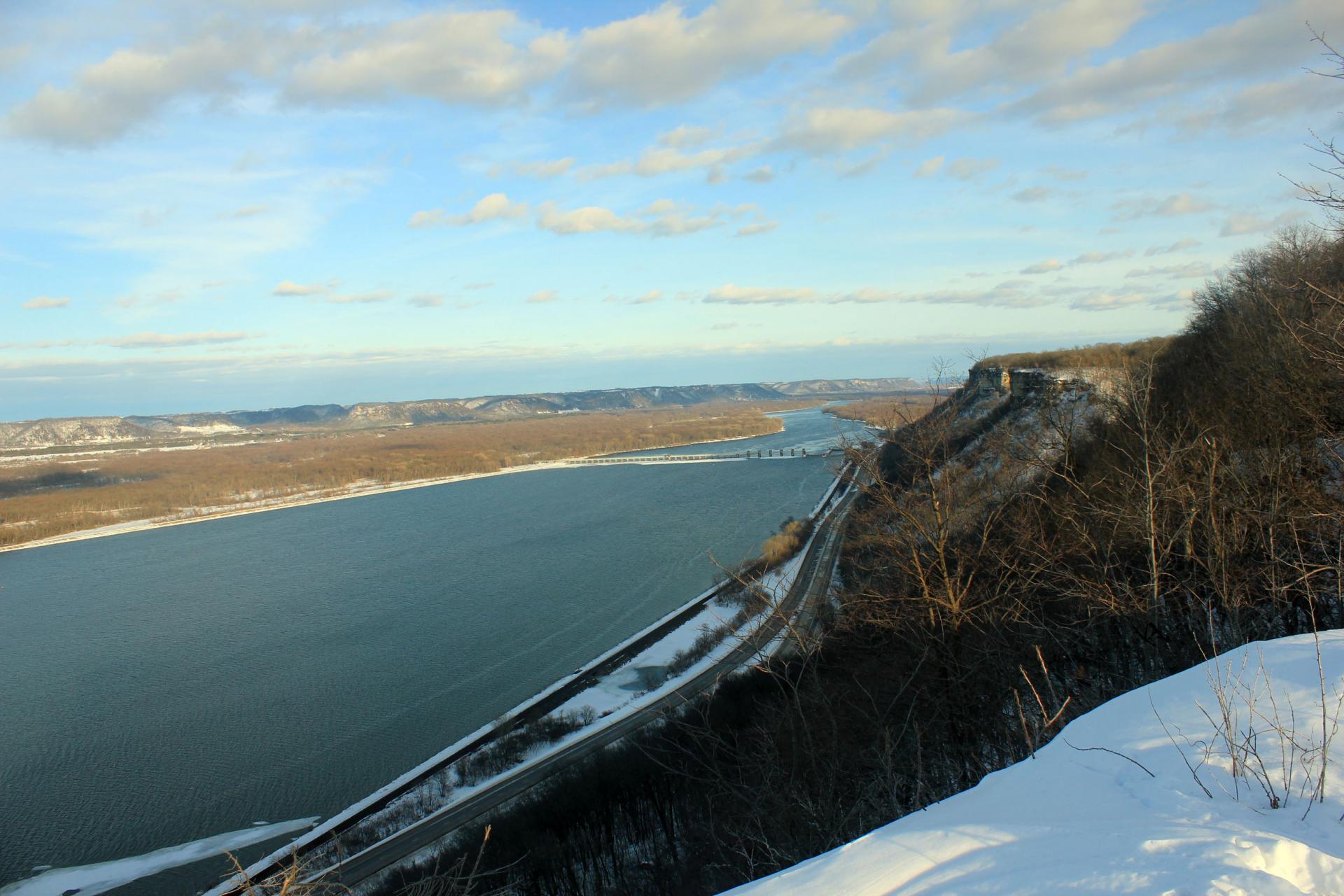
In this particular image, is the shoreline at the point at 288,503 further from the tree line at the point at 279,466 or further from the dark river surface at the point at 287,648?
the dark river surface at the point at 287,648

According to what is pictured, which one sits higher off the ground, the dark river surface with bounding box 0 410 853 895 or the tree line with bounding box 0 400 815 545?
the tree line with bounding box 0 400 815 545

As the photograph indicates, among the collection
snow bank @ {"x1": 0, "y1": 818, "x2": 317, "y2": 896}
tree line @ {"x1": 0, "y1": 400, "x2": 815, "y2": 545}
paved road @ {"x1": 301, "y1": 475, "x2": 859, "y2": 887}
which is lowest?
snow bank @ {"x1": 0, "y1": 818, "x2": 317, "y2": 896}

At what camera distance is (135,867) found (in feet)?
28.1

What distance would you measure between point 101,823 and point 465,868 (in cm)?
555

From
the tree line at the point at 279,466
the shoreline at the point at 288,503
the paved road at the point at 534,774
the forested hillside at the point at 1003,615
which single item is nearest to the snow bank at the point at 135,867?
the paved road at the point at 534,774

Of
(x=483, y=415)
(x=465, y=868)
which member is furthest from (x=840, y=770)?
(x=483, y=415)

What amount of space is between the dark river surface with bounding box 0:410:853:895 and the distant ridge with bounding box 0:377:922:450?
75.8m

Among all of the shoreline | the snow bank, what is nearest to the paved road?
the snow bank

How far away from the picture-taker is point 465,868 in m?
7.52

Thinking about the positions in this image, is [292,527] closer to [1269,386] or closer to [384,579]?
[384,579]

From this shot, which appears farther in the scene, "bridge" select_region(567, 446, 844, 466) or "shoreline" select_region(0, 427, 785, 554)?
"bridge" select_region(567, 446, 844, 466)

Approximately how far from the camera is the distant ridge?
96.2m

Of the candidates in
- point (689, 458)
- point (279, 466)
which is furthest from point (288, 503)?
point (689, 458)

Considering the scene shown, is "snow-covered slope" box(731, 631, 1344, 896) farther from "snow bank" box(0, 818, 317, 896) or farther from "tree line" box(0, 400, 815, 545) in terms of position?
"tree line" box(0, 400, 815, 545)
